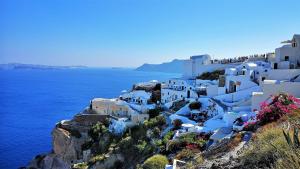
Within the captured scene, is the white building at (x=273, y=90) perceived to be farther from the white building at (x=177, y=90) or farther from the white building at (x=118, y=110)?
the white building at (x=118, y=110)

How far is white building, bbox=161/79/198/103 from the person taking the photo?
35.0 metres

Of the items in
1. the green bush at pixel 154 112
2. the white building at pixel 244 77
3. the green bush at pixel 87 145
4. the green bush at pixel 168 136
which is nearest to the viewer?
the green bush at pixel 168 136

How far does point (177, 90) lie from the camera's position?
119 ft

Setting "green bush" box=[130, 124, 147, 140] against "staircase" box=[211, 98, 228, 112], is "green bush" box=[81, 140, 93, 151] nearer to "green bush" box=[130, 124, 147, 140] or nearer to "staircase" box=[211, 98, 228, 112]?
"green bush" box=[130, 124, 147, 140]

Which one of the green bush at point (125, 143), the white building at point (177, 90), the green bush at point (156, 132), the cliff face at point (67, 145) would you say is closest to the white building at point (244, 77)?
the white building at point (177, 90)

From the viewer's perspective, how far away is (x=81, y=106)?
82.3m

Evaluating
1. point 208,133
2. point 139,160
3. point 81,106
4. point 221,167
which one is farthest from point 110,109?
point 81,106

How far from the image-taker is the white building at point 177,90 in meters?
35.0

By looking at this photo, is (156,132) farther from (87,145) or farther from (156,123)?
(87,145)

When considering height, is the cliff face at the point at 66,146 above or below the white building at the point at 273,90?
below

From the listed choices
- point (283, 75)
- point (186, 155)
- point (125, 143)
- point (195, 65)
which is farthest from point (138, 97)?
point (186, 155)

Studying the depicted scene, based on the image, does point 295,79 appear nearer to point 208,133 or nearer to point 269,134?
point 208,133

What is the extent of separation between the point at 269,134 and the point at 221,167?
1.69m

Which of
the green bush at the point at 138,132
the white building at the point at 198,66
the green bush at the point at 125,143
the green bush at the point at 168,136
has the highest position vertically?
the white building at the point at 198,66
